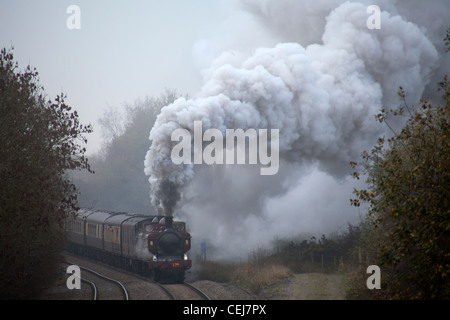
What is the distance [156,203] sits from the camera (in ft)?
75.5

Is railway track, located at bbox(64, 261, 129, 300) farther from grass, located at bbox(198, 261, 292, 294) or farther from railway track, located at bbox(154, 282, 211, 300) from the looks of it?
grass, located at bbox(198, 261, 292, 294)

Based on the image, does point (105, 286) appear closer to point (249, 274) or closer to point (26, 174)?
point (249, 274)

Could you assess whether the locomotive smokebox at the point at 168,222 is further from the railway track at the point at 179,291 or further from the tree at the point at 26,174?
the tree at the point at 26,174

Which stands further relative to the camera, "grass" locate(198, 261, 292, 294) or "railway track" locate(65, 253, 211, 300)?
"grass" locate(198, 261, 292, 294)

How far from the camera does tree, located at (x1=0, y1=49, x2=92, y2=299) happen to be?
1243 centimetres

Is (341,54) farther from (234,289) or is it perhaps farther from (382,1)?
(234,289)

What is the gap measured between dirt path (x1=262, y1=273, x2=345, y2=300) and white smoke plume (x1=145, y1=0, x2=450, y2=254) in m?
6.88

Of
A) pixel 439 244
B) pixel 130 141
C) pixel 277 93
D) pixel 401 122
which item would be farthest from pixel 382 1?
pixel 130 141

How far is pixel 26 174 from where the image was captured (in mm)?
12812

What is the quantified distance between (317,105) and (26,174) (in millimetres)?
21026

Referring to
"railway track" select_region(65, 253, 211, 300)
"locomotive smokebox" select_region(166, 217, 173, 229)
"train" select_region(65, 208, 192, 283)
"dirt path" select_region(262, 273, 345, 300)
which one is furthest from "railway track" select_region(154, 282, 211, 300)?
"locomotive smokebox" select_region(166, 217, 173, 229)

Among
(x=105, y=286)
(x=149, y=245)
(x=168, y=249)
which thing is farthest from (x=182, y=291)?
(x=105, y=286)

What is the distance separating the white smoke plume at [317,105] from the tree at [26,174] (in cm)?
727

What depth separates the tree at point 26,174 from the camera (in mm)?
→ 12430
